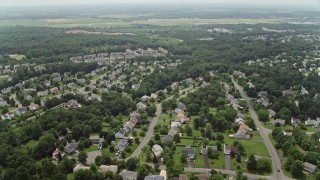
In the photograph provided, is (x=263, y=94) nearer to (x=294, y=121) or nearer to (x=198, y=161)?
(x=294, y=121)

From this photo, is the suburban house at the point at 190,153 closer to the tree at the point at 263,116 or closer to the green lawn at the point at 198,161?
the green lawn at the point at 198,161

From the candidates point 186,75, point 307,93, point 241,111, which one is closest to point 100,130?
point 241,111

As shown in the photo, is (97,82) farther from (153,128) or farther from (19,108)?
(153,128)

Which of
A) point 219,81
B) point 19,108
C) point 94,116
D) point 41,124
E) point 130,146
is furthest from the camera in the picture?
point 219,81

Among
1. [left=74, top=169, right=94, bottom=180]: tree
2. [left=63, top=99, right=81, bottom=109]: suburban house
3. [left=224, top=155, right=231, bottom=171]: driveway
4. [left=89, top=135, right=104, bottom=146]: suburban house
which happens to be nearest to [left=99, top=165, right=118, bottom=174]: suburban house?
[left=74, top=169, right=94, bottom=180]: tree

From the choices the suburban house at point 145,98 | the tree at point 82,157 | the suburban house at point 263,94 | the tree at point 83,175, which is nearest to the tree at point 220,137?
the tree at point 82,157

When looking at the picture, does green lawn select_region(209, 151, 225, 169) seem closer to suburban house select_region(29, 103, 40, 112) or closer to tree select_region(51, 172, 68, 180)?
tree select_region(51, 172, 68, 180)
